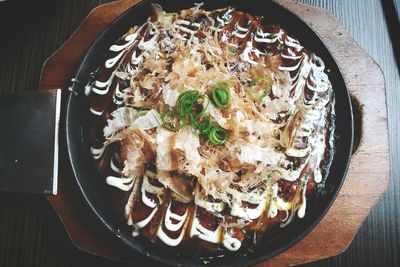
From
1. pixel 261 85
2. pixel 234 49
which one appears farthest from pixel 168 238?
pixel 234 49

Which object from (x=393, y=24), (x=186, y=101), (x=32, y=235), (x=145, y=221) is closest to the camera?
(x=186, y=101)

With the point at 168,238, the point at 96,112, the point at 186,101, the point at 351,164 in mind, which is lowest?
the point at 168,238

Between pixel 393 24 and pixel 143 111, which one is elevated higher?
pixel 393 24

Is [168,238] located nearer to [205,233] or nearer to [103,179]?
[205,233]

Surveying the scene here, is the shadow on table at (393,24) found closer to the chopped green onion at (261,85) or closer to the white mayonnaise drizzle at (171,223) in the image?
the chopped green onion at (261,85)

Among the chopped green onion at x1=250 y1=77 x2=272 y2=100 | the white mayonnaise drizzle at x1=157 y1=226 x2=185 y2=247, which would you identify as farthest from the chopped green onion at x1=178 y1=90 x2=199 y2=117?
the white mayonnaise drizzle at x1=157 y1=226 x2=185 y2=247

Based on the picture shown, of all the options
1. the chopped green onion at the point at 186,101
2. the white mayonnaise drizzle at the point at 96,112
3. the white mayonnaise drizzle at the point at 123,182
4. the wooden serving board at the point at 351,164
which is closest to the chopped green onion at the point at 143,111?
the chopped green onion at the point at 186,101

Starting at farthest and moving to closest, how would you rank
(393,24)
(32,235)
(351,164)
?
(393,24), (32,235), (351,164)

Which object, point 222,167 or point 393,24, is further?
point 393,24
